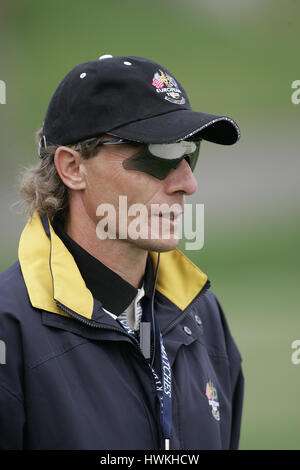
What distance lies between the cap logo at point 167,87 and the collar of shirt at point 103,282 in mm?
562

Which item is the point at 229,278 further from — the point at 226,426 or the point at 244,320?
the point at 226,426

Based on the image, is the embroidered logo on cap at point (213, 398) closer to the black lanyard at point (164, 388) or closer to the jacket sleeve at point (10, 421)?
the black lanyard at point (164, 388)

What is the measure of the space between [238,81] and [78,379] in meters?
7.46

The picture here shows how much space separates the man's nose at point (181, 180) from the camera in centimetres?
229

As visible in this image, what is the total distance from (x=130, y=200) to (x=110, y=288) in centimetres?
29

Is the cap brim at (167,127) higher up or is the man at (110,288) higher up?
the cap brim at (167,127)

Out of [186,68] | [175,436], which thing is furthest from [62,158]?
[186,68]

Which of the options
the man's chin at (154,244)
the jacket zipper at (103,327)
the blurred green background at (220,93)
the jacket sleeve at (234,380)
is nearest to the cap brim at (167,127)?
the man's chin at (154,244)

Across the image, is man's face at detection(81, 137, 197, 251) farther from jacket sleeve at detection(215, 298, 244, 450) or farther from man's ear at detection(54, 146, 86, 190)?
jacket sleeve at detection(215, 298, 244, 450)

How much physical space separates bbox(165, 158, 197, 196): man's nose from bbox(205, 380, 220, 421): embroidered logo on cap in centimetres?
66

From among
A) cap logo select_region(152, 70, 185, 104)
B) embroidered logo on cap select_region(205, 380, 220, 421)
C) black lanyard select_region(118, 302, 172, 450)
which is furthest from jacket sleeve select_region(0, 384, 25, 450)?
cap logo select_region(152, 70, 185, 104)

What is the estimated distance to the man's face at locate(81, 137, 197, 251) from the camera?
225cm

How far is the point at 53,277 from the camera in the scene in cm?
Answer: 212

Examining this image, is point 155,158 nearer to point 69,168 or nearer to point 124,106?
point 124,106
